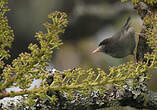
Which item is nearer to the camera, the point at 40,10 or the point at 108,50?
the point at 108,50

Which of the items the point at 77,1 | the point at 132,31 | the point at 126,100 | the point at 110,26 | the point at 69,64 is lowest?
the point at 126,100

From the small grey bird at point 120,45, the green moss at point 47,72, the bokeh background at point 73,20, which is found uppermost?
the bokeh background at point 73,20

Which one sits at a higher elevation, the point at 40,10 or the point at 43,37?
the point at 40,10

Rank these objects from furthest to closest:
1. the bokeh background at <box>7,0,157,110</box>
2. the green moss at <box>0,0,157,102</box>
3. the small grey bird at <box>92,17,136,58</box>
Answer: the bokeh background at <box>7,0,157,110</box>
the small grey bird at <box>92,17,136,58</box>
the green moss at <box>0,0,157,102</box>

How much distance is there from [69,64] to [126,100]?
3.95 feet

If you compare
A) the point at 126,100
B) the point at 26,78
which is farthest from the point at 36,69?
the point at 126,100

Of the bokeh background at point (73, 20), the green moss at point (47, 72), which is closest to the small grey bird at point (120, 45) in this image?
the green moss at point (47, 72)

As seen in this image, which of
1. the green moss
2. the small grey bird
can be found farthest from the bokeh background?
the green moss

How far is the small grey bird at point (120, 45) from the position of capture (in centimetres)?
56

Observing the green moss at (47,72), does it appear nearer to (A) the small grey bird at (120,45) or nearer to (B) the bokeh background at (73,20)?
(A) the small grey bird at (120,45)

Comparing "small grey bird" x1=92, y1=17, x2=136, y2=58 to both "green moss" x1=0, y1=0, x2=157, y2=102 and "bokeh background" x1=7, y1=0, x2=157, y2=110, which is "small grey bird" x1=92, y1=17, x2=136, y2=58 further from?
"bokeh background" x1=7, y1=0, x2=157, y2=110

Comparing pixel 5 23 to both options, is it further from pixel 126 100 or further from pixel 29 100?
pixel 126 100

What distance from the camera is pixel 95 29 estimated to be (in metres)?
1.85

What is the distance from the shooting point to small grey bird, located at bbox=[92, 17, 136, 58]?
56cm
